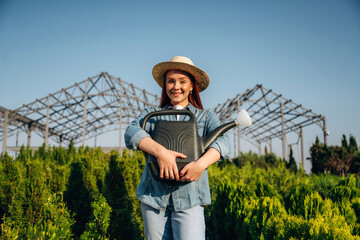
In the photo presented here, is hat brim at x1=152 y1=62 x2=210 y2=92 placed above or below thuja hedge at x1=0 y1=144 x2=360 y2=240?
above

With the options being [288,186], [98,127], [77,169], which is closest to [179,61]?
[77,169]

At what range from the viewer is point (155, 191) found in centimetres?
159

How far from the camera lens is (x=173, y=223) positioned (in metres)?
1.56

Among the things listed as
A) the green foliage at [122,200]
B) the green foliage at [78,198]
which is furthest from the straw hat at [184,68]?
the green foliage at [78,198]

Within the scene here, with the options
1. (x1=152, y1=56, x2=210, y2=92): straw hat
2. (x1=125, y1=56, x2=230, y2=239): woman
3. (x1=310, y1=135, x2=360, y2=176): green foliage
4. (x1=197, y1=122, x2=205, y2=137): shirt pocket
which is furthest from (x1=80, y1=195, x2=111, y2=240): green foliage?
(x1=310, y1=135, x2=360, y2=176): green foliage

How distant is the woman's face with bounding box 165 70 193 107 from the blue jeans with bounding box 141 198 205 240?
75 centimetres

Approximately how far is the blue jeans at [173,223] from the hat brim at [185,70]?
95cm

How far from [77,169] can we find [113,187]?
115cm

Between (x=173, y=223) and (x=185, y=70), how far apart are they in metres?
1.09

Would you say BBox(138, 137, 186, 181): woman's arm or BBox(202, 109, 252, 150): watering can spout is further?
BBox(202, 109, 252, 150): watering can spout

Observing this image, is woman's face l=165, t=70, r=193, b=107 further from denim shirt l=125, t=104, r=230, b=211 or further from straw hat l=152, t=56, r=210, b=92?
denim shirt l=125, t=104, r=230, b=211

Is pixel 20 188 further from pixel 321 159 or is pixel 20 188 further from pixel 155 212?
pixel 321 159

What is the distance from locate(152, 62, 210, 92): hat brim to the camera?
72.4 inches

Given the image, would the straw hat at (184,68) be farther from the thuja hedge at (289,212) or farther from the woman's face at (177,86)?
the thuja hedge at (289,212)
